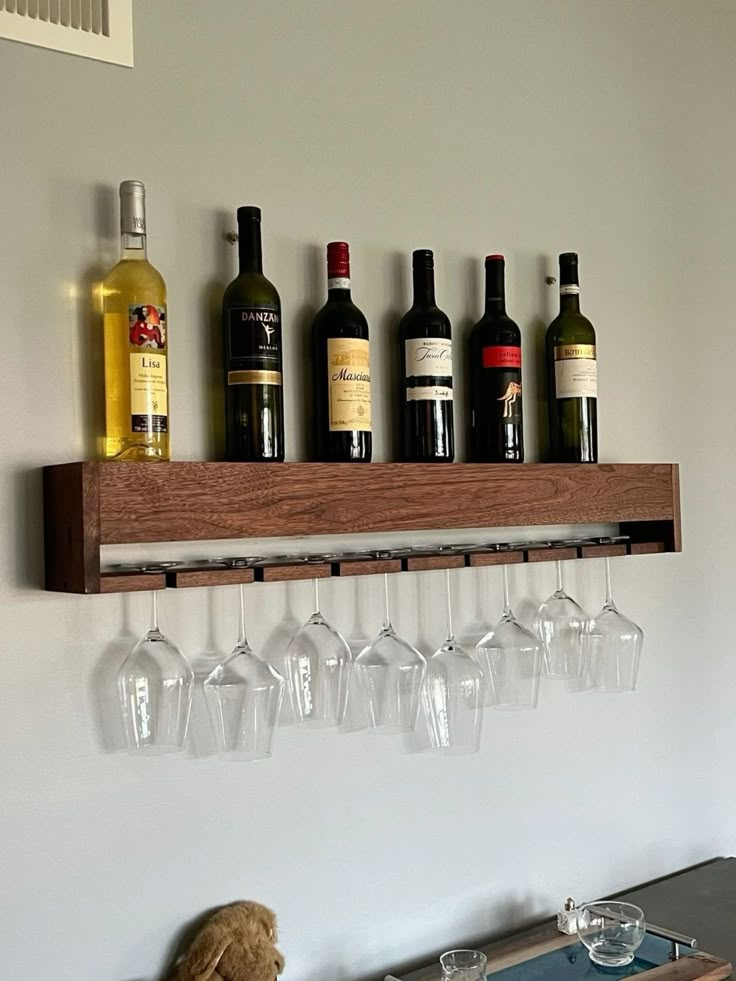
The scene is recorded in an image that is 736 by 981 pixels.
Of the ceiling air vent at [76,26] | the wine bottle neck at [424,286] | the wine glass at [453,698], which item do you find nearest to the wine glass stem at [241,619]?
the wine glass at [453,698]

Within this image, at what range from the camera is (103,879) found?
1358mm

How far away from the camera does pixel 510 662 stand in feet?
5.37

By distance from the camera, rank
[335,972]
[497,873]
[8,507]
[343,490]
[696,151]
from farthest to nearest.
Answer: [696,151]
[497,873]
[335,972]
[343,490]
[8,507]

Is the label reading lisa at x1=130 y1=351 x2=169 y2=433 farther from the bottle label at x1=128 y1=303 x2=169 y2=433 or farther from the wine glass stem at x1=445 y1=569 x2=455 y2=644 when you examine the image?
the wine glass stem at x1=445 y1=569 x2=455 y2=644

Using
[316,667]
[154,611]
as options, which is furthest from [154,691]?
[316,667]

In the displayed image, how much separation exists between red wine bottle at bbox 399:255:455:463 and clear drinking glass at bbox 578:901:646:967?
27.9 inches

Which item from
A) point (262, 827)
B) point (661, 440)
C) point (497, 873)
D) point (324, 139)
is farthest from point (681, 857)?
point (324, 139)

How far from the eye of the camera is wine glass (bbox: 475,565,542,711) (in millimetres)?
1625

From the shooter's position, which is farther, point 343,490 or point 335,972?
point 335,972

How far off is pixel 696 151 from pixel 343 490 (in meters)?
1.16

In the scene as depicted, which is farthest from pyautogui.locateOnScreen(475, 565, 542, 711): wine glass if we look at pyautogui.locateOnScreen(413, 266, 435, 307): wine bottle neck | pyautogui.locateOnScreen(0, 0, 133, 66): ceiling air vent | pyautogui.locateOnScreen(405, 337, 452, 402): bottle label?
pyautogui.locateOnScreen(0, 0, 133, 66): ceiling air vent

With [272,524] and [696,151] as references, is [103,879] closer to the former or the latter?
[272,524]

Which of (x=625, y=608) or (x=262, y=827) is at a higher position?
(x=625, y=608)

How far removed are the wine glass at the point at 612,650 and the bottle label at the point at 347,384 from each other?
52 centimetres
